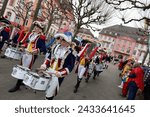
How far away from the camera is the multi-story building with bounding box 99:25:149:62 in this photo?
9119cm

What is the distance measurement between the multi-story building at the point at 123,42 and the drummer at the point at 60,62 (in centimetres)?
8470

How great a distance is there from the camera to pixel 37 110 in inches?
184

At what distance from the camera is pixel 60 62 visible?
5.89 m

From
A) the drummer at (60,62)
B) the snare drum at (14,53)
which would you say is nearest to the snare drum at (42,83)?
the drummer at (60,62)

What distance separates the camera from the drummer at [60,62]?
5.75 m

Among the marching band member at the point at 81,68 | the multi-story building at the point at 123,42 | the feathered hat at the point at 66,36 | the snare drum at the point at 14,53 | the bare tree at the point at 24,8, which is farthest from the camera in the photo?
the multi-story building at the point at 123,42

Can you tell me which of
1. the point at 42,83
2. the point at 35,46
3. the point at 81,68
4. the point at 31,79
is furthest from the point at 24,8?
the point at 42,83

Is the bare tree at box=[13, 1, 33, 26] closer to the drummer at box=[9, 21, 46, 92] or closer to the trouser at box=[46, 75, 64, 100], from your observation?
the drummer at box=[9, 21, 46, 92]

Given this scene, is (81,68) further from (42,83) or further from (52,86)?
(42,83)

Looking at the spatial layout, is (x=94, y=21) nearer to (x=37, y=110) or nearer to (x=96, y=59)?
(x=96, y=59)

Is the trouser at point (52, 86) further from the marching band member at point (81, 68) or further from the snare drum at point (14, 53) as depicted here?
the marching band member at point (81, 68)

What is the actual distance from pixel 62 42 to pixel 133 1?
342 inches

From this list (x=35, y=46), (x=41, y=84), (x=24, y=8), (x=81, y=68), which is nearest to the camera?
(x=41, y=84)

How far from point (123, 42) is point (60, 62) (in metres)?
89.4
